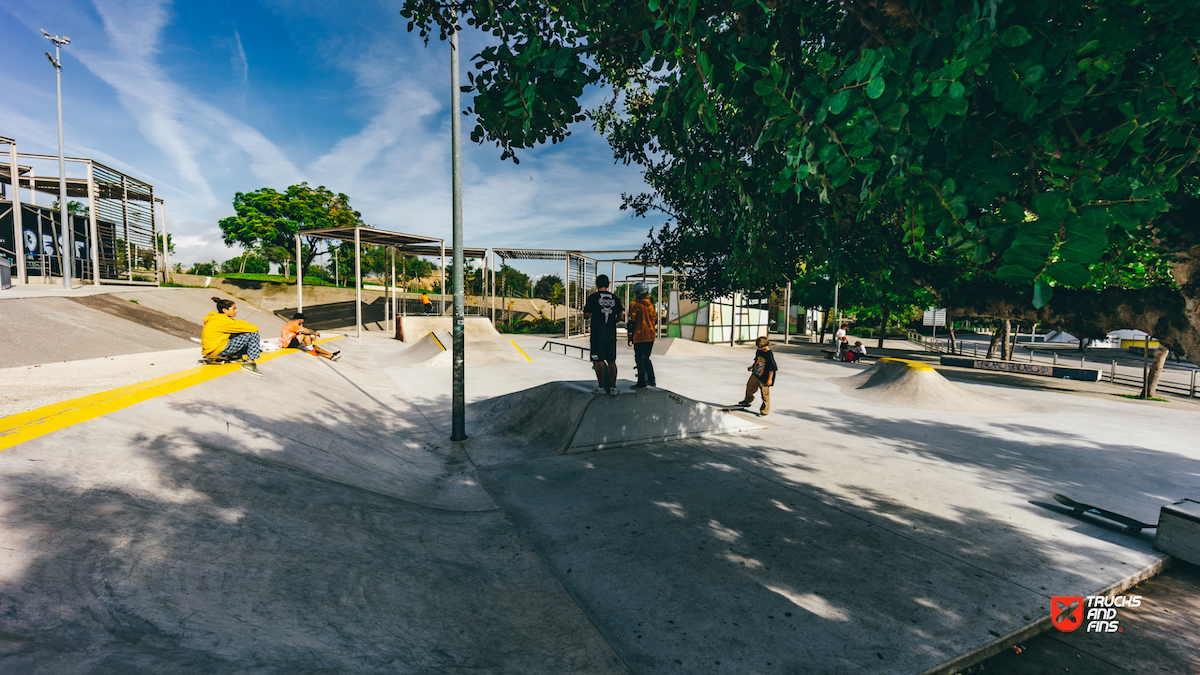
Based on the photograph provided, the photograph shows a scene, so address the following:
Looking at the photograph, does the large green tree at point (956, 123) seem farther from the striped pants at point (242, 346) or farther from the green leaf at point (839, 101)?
the striped pants at point (242, 346)

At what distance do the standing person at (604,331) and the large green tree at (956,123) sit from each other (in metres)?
3.67

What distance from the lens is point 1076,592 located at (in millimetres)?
3551

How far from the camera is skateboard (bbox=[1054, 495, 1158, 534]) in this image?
14.8ft

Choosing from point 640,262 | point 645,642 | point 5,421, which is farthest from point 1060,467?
point 640,262

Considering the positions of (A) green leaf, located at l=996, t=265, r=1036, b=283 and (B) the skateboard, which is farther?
(B) the skateboard

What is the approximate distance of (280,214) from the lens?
41469 mm

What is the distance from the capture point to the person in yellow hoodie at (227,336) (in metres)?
7.64

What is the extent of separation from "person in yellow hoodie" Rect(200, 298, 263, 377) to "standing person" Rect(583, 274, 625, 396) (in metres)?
5.50

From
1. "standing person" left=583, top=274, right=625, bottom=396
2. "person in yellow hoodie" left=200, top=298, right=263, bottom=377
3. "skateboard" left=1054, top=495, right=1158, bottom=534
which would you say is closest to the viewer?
"skateboard" left=1054, top=495, right=1158, bottom=534

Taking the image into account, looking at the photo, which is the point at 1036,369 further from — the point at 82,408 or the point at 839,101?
the point at 82,408

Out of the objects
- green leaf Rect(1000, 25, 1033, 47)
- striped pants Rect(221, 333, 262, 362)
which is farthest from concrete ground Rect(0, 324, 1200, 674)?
green leaf Rect(1000, 25, 1033, 47)

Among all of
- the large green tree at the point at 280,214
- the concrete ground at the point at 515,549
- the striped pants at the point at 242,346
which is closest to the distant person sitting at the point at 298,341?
the striped pants at the point at 242,346

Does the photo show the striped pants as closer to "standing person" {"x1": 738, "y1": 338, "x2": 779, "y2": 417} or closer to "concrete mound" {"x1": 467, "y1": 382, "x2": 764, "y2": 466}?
"concrete mound" {"x1": 467, "y1": 382, "x2": 764, "y2": 466}

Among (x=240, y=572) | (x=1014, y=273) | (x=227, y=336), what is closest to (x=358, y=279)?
(x=227, y=336)
